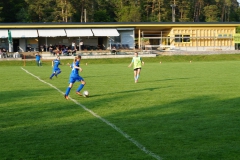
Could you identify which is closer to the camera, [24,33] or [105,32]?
[24,33]

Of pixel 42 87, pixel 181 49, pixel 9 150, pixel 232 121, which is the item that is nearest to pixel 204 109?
pixel 232 121

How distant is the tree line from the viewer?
269ft

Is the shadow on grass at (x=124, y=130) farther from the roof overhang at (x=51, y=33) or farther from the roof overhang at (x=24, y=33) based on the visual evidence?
the roof overhang at (x=51, y=33)

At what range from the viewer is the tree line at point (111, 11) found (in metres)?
82.1

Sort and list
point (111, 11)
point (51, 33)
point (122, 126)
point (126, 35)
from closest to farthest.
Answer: point (122, 126) → point (51, 33) → point (126, 35) → point (111, 11)

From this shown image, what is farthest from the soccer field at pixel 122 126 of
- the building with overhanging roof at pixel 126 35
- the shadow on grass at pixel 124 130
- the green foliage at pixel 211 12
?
the green foliage at pixel 211 12

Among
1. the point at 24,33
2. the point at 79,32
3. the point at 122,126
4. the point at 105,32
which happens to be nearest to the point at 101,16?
the point at 105,32

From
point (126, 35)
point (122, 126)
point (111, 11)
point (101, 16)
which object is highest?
point (111, 11)

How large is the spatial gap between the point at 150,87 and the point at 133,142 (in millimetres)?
11201

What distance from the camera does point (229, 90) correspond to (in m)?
18.0

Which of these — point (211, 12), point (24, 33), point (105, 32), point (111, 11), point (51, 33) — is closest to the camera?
point (24, 33)

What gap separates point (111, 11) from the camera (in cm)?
9744

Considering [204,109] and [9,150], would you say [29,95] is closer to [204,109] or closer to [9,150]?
[204,109]

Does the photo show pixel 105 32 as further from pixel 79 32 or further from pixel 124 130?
pixel 124 130
